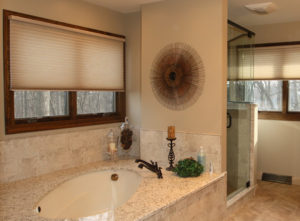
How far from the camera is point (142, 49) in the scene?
3586 millimetres

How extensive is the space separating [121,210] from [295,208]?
2.45 meters

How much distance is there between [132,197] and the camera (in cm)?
246

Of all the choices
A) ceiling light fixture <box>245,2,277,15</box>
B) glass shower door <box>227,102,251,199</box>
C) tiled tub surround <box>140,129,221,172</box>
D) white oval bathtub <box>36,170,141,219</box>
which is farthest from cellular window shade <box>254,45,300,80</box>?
white oval bathtub <box>36,170,141,219</box>

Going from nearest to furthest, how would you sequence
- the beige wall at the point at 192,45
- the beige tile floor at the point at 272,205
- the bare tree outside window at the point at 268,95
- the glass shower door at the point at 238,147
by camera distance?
1. the beige wall at the point at 192,45
2. the beige tile floor at the point at 272,205
3. the glass shower door at the point at 238,147
4. the bare tree outside window at the point at 268,95

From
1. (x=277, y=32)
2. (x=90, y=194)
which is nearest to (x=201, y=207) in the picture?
(x=90, y=194)

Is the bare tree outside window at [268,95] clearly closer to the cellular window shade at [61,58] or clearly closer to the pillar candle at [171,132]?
the pillar candle at [171,132]

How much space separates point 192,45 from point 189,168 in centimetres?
125

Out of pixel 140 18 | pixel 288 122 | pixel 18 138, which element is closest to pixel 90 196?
pixel 18 138

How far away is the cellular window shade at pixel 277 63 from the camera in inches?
177

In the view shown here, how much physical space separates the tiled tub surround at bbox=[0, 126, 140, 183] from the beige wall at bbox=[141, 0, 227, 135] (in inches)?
24.0

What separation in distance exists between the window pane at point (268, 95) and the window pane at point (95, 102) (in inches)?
93.8

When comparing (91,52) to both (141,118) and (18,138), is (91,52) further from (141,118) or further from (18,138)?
(18,138)

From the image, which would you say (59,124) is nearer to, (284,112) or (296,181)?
(284,112)

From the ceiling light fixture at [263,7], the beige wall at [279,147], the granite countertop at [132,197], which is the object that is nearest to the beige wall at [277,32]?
the ceiling light fixture at [263,7]
